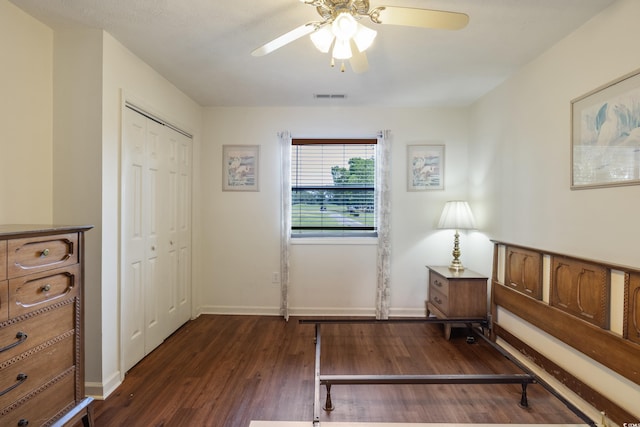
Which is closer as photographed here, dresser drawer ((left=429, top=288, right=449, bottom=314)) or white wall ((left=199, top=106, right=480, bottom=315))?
dresser drawer ((left=429, top=288, right=449, bottom=314))

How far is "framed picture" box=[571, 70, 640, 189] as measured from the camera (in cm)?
169

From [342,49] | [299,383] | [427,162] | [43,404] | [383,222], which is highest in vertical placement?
[342,49]

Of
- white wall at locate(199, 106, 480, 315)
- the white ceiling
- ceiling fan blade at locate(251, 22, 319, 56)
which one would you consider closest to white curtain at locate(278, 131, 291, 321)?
white wall at locate(199, 106, 480, 315)

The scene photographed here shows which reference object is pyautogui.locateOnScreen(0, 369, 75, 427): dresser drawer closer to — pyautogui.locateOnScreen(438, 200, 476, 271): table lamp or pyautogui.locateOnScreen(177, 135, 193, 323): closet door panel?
pyautogui.locateOnScreen(177, 135, 193, 323): closet door panel

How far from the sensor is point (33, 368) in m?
1.44

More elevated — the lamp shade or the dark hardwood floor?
the lamp shade

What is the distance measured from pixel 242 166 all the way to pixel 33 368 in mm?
2663

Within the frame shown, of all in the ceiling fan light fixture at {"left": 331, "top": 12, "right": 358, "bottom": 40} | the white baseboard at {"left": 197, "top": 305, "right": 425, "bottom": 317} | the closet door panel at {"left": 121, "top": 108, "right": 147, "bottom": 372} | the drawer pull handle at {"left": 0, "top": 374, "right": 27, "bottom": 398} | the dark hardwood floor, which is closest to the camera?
the drawer pull handle at {"left": 0, "top": 374, "right": 27, "bottom": 398}

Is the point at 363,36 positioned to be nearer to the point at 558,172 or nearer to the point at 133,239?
the point at 558,172

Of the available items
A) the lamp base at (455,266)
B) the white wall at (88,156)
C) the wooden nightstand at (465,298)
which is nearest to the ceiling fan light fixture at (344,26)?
the white wall at (88,156)

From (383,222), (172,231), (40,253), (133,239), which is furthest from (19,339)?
(383,222)

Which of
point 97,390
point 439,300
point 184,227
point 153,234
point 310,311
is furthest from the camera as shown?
point 310,311

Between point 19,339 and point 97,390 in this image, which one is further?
point 97,390

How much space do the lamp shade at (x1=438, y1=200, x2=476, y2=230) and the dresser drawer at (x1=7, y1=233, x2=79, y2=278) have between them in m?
3.21
